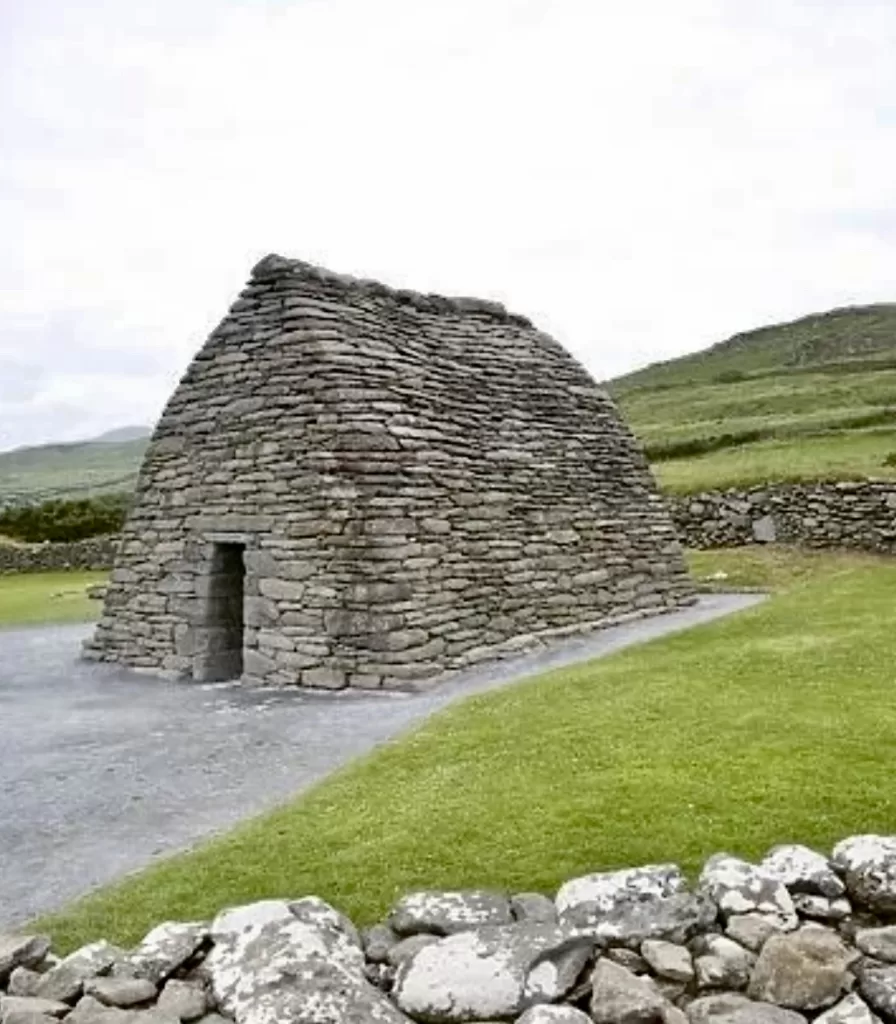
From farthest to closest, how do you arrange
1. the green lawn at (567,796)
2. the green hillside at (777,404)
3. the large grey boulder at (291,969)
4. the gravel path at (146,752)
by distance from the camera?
the green hillside at (777,404), the gravel path at (146,752), the green lawn at (567,796), the large grey boulder at (291,969)

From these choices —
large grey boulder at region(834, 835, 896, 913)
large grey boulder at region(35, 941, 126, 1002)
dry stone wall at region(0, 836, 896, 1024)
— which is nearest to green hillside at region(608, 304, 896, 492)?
large grey boulder at region(834, 835, 896, 913)

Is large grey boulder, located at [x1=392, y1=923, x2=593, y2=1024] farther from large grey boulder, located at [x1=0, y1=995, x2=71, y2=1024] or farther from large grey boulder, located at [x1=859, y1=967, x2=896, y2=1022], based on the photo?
large grey boulder, located at [x1=0, y1=995, x2=71, y2=1024]

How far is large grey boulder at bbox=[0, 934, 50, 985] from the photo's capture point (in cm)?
616

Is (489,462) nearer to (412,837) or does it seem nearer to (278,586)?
(278,586)

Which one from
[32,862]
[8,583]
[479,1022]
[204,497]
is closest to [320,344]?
[204,497]

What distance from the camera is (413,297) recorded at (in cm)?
1878

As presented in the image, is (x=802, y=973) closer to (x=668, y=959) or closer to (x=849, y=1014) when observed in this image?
(x=849, y=1014)

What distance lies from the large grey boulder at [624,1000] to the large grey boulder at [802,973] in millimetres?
518

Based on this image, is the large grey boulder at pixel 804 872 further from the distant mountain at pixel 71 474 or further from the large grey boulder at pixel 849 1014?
the distant mountain at pixel 71 474

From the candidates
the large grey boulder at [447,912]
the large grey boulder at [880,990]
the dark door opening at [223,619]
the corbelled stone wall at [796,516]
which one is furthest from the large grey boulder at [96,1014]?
the corbelled stone wall at [796,516]

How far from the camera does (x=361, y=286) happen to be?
17.5m

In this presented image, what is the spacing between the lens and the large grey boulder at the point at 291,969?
5.71 metres

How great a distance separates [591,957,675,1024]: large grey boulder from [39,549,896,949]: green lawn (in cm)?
93

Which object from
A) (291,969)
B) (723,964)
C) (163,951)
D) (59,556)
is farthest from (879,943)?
(59,556)
